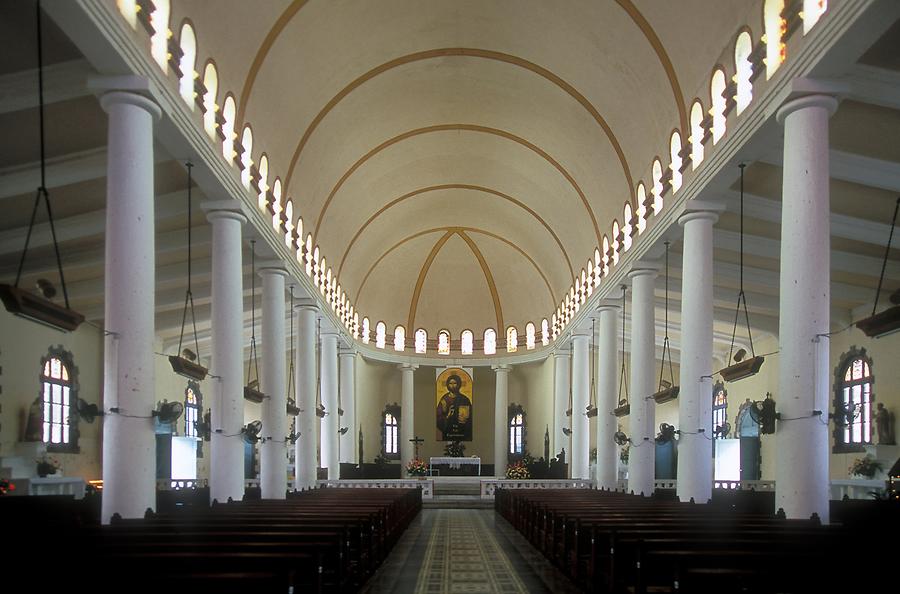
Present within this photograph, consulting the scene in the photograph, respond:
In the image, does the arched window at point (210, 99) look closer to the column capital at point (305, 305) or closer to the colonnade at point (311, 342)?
the colonnade at point (311, 342)

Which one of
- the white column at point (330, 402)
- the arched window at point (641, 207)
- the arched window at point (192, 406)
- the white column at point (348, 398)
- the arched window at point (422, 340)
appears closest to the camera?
the arched window at point (641, 207)

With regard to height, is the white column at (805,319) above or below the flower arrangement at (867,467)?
above

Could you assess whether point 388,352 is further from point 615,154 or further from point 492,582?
point 492,582

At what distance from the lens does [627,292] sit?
26078 millimetres

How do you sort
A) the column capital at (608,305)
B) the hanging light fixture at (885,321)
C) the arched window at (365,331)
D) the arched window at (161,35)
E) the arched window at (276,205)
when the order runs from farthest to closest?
the arched window at (365,331) < the column capital at (608,305) < the arched window at (276,205) < the arched window at (161,35) < the hanging light fixture at (885,321)

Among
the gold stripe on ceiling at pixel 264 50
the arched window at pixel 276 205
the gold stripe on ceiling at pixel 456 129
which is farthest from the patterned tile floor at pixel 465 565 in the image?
the gold stripe on ceiling at pixel 456 129

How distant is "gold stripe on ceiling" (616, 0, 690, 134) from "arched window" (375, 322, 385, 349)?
25.6 meters

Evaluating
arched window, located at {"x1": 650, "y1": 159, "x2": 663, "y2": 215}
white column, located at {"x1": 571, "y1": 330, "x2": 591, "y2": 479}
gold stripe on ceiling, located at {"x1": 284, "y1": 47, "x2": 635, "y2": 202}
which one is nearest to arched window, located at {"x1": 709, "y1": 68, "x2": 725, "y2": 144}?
arched window, located at {"x1": 650, "y1": 159, "x2": 663, "y2": 215}

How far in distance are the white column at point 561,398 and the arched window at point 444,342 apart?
706 centimetres

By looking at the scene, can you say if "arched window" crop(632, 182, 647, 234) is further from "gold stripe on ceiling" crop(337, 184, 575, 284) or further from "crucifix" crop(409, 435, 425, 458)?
"crucifix" crop(409, 435, 425, 458)

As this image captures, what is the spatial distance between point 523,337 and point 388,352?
22.2 ft

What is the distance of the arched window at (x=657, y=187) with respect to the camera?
1941 centimetres

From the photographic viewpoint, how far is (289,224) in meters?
22.5

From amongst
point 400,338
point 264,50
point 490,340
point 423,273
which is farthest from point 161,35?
point 490,340
